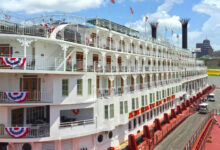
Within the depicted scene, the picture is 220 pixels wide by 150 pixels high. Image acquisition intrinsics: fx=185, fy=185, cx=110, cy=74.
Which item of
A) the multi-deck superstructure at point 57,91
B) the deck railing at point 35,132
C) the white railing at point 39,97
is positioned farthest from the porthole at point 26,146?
the white railing at point 39,97

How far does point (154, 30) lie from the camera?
52.3m

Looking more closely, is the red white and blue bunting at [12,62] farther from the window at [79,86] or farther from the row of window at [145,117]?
the row of window at [145,117]

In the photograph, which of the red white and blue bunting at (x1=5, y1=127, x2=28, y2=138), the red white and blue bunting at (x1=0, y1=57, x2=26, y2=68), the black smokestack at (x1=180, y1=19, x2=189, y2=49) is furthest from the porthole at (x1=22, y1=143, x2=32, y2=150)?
the black smokestack at (x1=180, y1=19, x2=189, y2=49)

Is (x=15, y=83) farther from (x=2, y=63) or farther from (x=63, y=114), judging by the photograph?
(x=63, y=114)

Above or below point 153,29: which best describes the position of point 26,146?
below

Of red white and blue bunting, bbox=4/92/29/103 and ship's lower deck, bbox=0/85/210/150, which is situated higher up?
red white and blue bunting, bbox=4/92/29/103

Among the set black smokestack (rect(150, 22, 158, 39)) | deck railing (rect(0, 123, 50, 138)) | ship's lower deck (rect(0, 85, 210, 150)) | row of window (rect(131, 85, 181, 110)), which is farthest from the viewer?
black smokestack (rect(150, 22, 158, 39))

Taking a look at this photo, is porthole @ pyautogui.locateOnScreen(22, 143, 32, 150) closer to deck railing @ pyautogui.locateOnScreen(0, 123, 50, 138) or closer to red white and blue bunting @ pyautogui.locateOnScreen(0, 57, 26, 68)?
deck railing @ pyautogui.locateOnScreen(0, 123, 50, 138)

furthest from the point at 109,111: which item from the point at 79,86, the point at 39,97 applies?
the point at 39,97

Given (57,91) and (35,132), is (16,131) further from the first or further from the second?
(57,91)

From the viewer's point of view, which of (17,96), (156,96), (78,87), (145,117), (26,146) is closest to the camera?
(17,96)

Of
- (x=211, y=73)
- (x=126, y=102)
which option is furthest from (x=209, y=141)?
(x=211, y=73)

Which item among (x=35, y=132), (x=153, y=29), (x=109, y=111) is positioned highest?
(x=153, y=29)

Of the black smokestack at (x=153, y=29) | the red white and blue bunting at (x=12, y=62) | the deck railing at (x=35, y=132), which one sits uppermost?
the black smokestack at (x=153, y=29)
